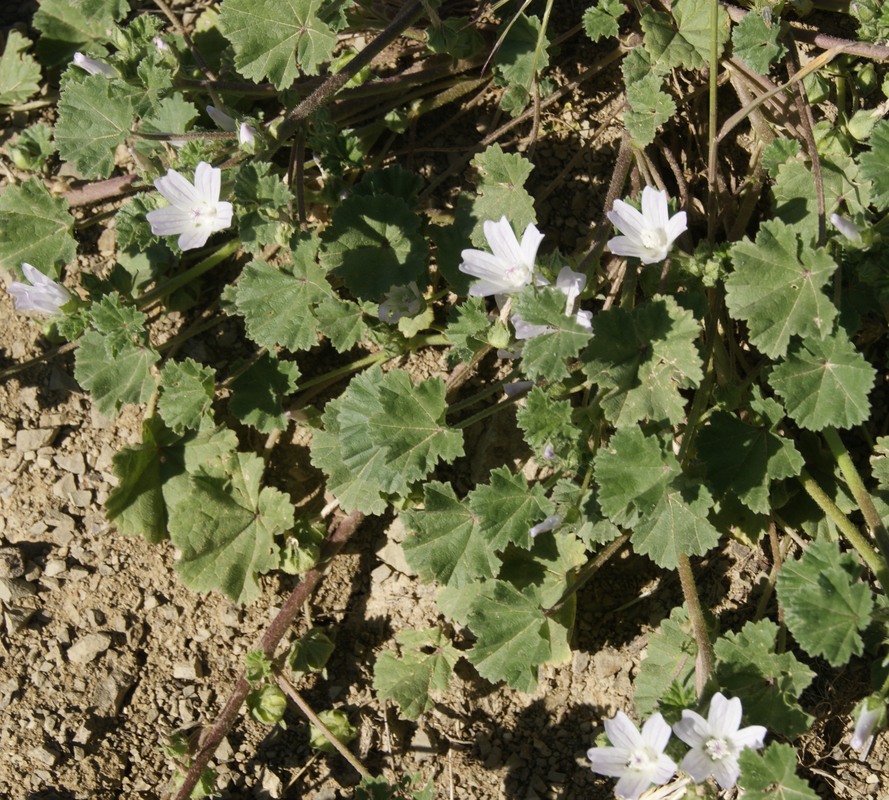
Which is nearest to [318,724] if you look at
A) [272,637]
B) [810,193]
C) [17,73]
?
[272,637]

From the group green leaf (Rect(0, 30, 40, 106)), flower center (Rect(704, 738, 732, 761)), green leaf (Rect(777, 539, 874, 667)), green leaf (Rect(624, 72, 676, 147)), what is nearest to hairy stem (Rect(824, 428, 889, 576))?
green leaf (Rect(777, 539, 874, 667))

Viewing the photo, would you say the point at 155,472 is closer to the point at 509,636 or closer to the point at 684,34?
the point at 509,636

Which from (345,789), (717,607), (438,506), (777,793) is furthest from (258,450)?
(777,793)

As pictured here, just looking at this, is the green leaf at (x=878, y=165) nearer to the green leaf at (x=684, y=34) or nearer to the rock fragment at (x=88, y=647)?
the green leaf at (x=684, y=34)

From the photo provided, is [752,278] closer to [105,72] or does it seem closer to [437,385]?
[437,385]

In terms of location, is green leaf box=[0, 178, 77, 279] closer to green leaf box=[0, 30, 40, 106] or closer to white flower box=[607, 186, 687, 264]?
green leaf box=[0, 30, 40, 106]
